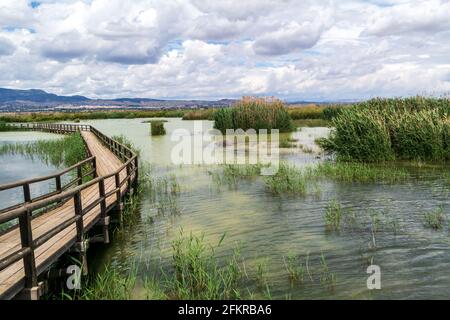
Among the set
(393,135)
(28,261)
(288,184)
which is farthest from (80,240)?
(393,135)

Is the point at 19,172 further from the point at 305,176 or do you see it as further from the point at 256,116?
the point at 256,116

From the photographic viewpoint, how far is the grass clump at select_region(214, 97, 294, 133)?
123 feet

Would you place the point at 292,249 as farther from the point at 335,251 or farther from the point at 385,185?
the point at 385,185

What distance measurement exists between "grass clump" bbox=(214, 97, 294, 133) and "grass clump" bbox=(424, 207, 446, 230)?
26.3 meters

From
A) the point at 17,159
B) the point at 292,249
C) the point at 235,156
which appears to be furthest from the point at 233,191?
the point at 17,159

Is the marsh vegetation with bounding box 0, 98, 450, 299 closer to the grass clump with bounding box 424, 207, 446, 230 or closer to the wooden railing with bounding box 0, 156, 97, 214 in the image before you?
the grass clump with bounding box 424, 207, 446, 230

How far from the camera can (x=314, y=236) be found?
10148 millimetres

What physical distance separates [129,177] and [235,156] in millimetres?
11278

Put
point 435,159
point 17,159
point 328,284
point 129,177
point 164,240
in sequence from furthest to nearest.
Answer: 1. point 17,159
2. point 435,159
3. point 129,177
4. point 164,240
5. point 328,284

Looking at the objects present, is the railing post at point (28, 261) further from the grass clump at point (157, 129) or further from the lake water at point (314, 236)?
the grass clump at point (157, 129)

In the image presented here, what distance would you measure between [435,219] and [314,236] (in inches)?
122

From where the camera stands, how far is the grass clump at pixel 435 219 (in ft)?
34.1

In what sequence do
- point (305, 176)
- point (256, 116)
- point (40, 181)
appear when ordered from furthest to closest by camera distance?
point (256, 116)
point (305, 176)
point (40, 181)

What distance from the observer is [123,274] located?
8375 mm
